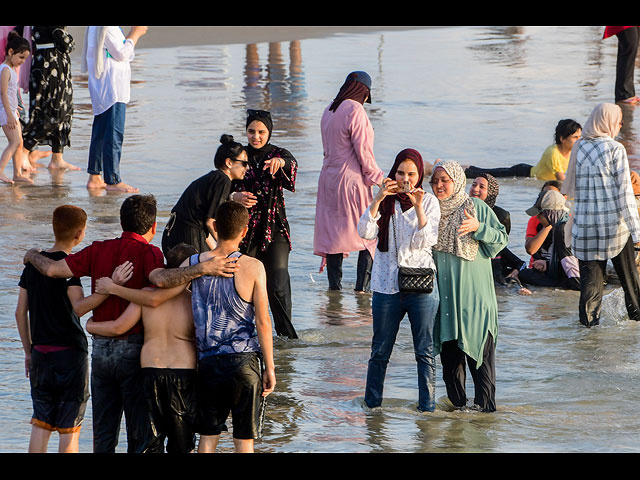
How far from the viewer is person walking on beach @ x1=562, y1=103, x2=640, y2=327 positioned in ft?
30.4

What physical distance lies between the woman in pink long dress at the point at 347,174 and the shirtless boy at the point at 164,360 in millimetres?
4112

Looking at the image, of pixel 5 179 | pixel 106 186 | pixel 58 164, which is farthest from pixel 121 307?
pixel 58 164

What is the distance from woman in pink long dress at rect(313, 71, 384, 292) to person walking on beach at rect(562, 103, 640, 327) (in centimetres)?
161

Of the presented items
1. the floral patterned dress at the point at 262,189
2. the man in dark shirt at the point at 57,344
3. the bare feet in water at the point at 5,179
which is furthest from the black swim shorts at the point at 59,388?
the bare feet in water at the point at 5,179

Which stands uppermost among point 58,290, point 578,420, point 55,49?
point 55,49

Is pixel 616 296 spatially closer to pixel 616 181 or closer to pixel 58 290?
pixel 616 181

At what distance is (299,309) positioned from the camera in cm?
995

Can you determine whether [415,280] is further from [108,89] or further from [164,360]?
[108,89]

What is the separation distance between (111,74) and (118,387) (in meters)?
7.43

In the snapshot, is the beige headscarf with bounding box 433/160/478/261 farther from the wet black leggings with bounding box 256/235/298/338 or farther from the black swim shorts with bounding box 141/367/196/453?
the black swim shorts with bounding box 141/367/196/453

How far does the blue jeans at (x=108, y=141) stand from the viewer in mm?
13266

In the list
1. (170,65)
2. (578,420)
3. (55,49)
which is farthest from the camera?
(170,65)
